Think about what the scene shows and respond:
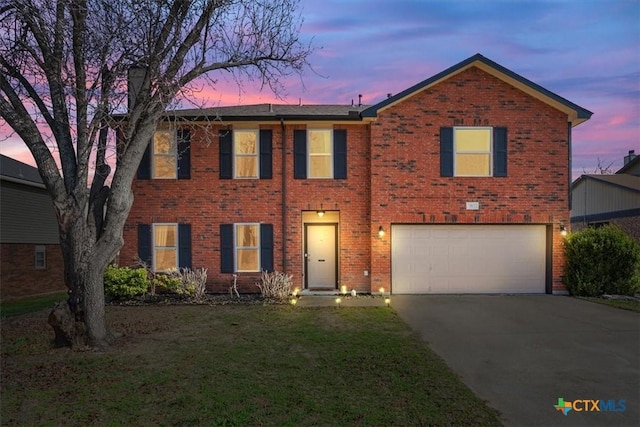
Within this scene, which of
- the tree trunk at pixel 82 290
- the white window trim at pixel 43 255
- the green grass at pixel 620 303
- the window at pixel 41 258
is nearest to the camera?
the tree trunk at pixel 82 290

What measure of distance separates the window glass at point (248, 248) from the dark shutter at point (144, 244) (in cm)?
267

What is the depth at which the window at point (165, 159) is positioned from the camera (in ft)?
43.7

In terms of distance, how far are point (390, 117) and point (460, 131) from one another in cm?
215

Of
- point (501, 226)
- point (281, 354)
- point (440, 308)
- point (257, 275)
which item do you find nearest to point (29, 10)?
point (281, 354)

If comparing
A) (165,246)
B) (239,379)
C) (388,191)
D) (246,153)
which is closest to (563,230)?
(388,191)

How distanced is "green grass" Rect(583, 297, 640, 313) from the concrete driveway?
0.38 m

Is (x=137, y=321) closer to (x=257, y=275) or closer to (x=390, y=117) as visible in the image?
(x=257, y=275)

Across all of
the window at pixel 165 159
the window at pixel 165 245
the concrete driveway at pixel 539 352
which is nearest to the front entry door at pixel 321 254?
the concrete driveway at pixel 539 352

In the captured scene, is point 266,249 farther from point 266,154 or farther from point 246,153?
point 246,153

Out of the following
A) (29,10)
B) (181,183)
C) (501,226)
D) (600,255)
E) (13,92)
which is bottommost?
(600,255)

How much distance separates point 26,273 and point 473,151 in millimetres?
16551

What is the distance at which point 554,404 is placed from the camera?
5000 mm

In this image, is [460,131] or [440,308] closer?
[440,308]

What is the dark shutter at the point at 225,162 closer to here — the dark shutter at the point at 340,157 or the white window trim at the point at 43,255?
the dark shutter at the point at 340,157
